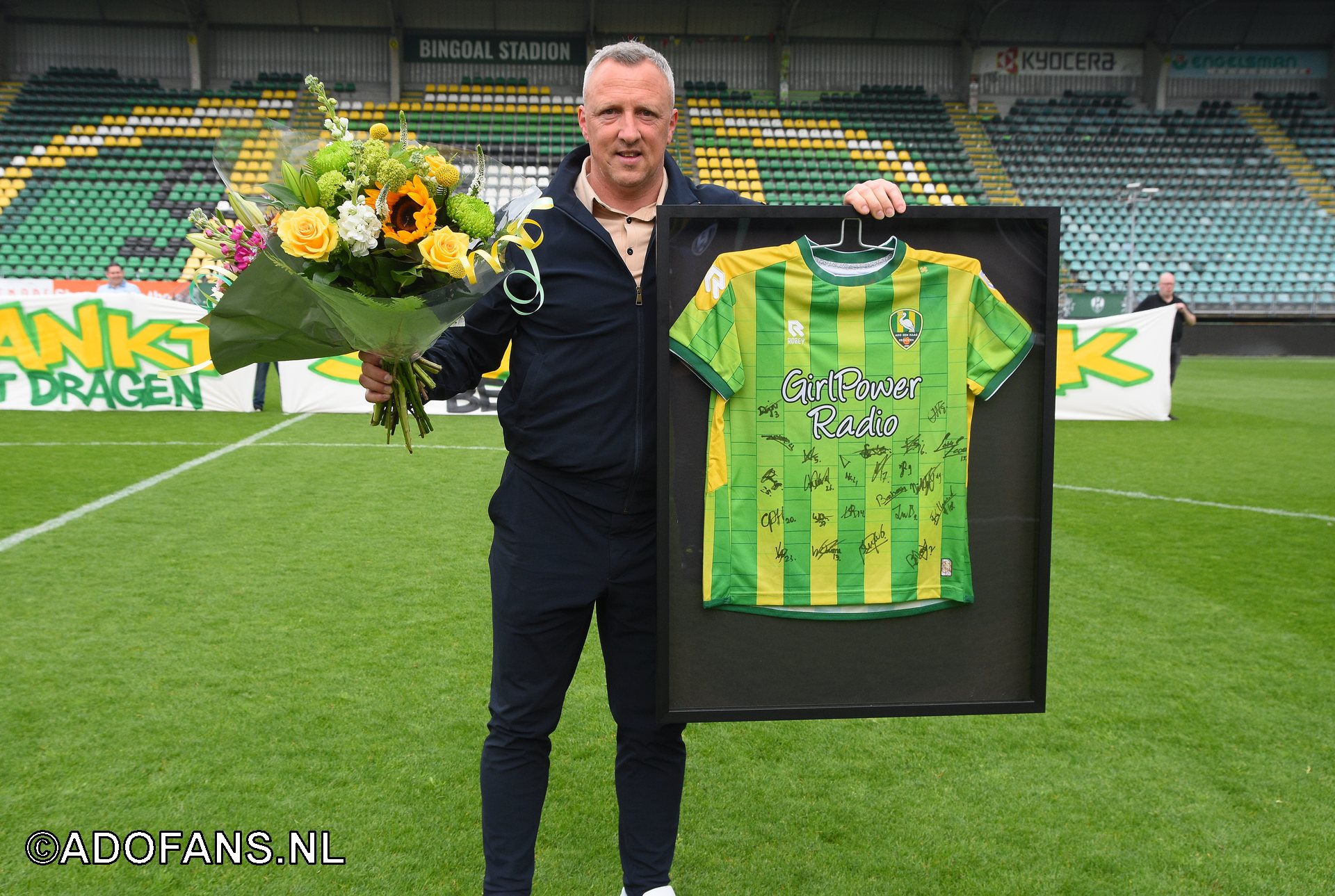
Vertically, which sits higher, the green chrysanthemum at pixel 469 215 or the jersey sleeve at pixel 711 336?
the green chrysanthemum at pixel 469 215

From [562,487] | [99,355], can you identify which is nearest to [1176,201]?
[99,355]

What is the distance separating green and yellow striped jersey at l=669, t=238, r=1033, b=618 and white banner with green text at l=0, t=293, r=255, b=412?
983 cm

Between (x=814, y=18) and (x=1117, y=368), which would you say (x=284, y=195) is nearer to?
(x=1117, y=368)

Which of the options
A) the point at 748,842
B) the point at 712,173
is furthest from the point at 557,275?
the point at 712,173

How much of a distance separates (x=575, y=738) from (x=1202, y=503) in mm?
5354

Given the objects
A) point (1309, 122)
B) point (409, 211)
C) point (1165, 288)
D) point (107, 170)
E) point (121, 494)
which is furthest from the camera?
point (1309, 122)

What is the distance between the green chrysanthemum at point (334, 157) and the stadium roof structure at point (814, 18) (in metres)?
25.3

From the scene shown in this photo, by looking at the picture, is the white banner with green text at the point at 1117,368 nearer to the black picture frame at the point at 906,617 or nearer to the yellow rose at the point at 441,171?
the black picture frame at the point at 906,617

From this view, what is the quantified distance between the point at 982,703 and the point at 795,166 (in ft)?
79.4

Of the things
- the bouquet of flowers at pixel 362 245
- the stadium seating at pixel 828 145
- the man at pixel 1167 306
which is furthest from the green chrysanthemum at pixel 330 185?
the stadium seating at pixel 828 145

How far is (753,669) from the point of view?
2127mm

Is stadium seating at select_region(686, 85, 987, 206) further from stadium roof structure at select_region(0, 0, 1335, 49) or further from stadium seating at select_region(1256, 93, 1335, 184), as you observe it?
stadium seating at select_region(1256, 93, 1335, 184)

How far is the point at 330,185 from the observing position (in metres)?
1.83

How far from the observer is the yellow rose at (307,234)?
175cm
